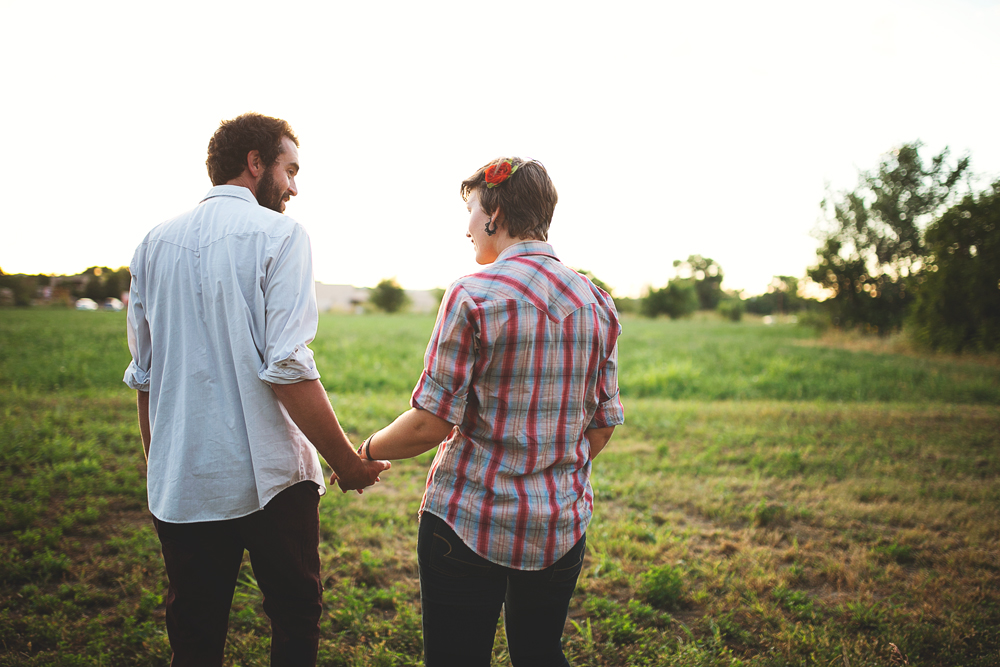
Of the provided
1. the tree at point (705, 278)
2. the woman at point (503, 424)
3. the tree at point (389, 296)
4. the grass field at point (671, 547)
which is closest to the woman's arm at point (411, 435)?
the woman at point (503, 424)

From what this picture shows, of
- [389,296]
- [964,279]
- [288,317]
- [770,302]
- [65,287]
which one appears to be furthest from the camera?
[770,302]

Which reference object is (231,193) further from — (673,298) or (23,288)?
(673,298)

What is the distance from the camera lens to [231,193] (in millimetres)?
1795

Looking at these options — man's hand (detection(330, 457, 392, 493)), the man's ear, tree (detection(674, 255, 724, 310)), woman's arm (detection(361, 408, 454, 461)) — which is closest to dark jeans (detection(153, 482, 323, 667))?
man's hand (detection(330, 457, 392, 493))

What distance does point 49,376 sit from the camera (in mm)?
9648

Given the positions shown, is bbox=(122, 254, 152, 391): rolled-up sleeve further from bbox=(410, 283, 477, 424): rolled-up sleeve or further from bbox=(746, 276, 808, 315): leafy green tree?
bbox=(746, 276, 808, 315): leafy green tree

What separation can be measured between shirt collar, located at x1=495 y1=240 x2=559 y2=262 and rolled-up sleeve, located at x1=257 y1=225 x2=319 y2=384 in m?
0.66

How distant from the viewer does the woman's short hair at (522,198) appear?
1.51m

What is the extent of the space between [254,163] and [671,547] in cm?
373

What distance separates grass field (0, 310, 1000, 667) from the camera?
278 centimetres

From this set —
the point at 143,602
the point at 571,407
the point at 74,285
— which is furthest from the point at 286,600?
the point at 74,285

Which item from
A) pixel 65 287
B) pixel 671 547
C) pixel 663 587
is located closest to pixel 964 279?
pixel 671 547

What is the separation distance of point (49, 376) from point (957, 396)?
17.2 m

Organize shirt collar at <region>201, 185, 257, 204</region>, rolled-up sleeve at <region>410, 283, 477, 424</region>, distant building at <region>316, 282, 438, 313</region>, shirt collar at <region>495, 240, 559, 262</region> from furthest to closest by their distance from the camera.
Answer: distant building at <region>316, 282, 438, 313</region>, shirt collar at <region>201, 185, 257, 204</region>, shirt collar at <region>495, 240, 559, 262</region>, rolled-up sleeve at <region>410, 283, 477, 424</region>
